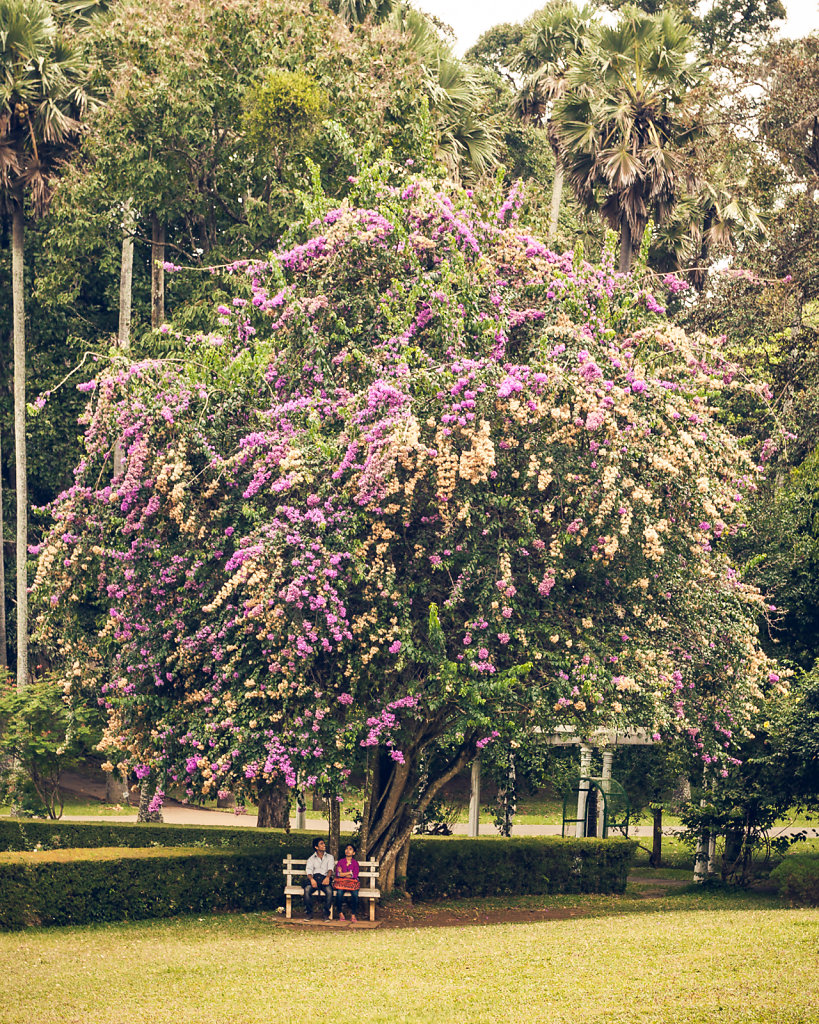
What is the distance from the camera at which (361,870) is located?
16000 millimetres

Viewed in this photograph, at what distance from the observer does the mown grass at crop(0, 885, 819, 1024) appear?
31.1ft

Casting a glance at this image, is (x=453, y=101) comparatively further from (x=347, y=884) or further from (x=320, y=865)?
(x=347, y=884)

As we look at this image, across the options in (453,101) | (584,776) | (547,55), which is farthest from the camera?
(547,55)

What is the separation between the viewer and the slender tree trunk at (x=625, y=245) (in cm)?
2588

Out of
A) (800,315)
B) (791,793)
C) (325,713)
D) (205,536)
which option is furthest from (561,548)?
(800,315)

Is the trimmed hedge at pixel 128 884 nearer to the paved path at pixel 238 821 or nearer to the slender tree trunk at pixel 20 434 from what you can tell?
the paved path at pixel 238 821

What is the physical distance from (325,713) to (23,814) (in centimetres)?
1374

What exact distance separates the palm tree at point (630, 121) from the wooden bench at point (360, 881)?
14938 millimetres

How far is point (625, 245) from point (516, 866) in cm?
1328

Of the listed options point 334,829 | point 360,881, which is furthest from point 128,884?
point 360,881

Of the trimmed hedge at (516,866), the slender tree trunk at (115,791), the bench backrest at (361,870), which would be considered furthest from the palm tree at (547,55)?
the bench backrest at (361,870)

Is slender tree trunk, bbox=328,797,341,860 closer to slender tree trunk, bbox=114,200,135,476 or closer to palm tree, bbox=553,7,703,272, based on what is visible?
slender tree trunk, bbox=114,200,135,476

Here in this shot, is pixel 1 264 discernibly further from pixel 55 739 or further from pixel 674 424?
pixel 674 424

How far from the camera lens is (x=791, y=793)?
1841cm
